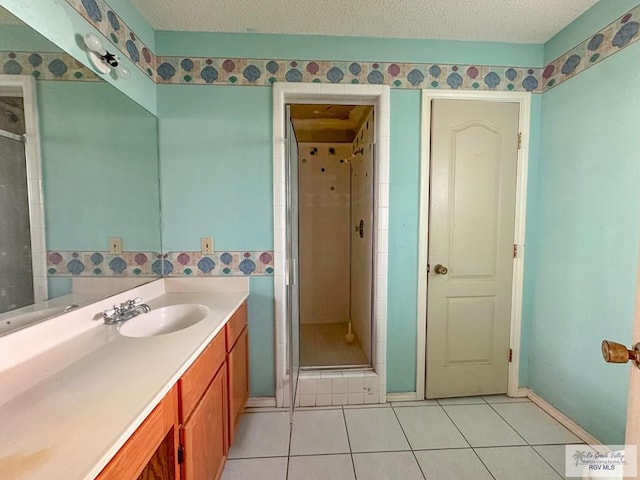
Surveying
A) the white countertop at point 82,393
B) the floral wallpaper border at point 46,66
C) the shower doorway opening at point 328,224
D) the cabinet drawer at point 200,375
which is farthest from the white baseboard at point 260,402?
the floral wallpaper border at point 46,66

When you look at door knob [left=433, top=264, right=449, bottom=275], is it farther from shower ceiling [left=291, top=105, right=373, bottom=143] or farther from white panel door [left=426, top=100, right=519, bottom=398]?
shower ceiling [left=291, top=105, right=373, bottom=143]

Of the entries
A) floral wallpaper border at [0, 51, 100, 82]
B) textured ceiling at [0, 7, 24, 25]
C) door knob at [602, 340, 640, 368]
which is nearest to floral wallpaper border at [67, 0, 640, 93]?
floral wallpaper border at [0, 51, 100, 82]

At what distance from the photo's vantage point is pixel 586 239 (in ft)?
5.07

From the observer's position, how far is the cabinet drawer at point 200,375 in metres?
0.90

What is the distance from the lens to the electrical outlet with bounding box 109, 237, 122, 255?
4.55 feet

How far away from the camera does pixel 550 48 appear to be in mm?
1776

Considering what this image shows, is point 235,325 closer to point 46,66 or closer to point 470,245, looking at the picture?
point 46,66

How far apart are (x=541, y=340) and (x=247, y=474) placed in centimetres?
204

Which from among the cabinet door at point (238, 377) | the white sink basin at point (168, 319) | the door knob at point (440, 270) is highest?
the door knob at point (440, 270)

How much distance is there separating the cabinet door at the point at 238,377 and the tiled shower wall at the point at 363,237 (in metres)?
0.92

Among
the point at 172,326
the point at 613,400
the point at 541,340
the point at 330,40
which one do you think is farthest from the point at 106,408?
the point at 541,340

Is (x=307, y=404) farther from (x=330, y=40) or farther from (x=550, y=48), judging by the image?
(x=550, y=48)

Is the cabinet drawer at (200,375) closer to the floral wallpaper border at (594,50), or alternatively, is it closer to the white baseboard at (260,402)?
the white baseboard at (260,402)

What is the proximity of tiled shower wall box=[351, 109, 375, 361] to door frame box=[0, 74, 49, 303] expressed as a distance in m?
1.74
